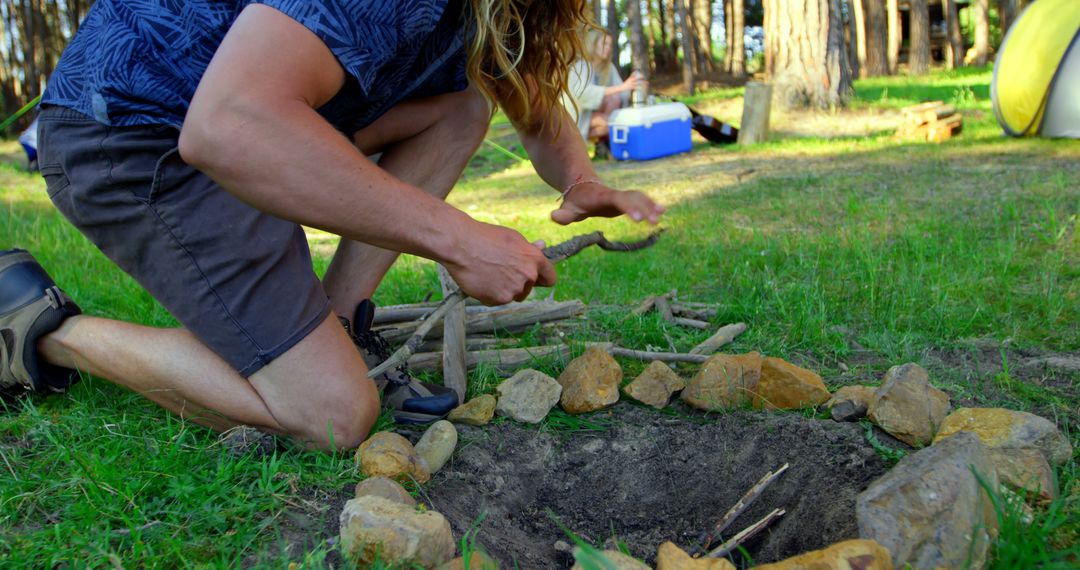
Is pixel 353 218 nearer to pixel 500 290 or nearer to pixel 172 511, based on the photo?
pixel 500 290

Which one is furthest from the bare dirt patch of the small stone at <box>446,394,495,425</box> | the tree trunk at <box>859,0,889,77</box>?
the tree trunk at <box>859,0,889,77</box>

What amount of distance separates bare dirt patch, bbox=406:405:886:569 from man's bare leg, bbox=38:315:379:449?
29 centimetres

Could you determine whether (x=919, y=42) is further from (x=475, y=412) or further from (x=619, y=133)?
(x=475, y=412)

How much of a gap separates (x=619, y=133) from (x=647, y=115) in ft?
0.95

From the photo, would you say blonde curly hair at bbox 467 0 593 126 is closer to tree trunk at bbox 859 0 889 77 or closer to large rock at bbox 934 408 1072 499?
large rock at bbox 934 408 1072 499

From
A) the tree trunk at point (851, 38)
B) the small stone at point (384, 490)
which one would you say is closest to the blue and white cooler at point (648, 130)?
the small stone at point (384, 490)

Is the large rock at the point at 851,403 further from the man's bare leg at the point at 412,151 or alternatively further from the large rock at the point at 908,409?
the man's bare leg at the point at 412,151

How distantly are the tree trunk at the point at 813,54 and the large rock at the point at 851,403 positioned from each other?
6794 mm

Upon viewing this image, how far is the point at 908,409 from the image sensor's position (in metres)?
1.83

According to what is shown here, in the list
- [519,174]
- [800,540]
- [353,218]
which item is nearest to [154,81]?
[353,218]

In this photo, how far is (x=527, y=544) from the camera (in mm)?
1701

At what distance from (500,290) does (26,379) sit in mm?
1282

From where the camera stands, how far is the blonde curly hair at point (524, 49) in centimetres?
194

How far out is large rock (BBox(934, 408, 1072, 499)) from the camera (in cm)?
157
